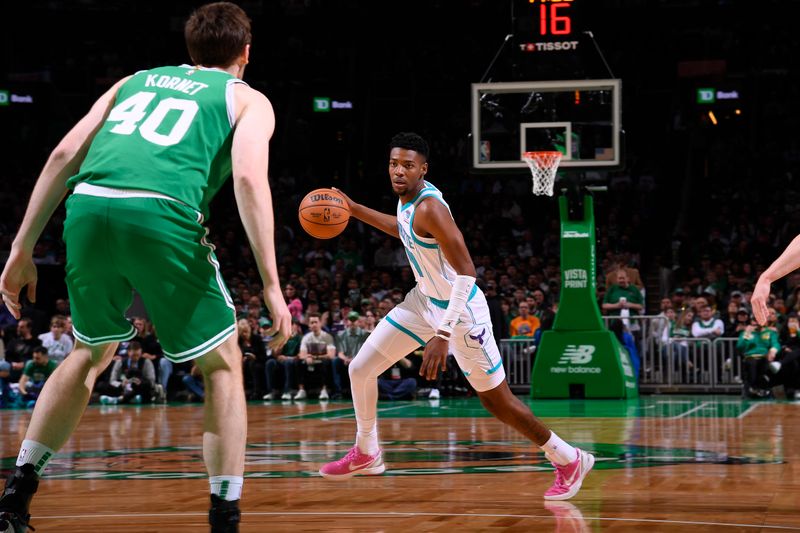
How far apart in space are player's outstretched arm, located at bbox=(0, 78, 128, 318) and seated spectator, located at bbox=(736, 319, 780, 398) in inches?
518

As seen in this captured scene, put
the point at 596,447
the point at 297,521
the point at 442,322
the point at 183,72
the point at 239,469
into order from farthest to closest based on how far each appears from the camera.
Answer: the point at 596,447, the point at 442,322, the point at 297,521, the point at 183,72, the point at 239,469

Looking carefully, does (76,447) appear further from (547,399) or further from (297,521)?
(547,399)

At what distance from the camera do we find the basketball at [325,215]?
285 inches

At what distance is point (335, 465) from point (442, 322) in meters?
1.24

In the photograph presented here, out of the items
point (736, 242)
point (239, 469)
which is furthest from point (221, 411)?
point (736, 242)

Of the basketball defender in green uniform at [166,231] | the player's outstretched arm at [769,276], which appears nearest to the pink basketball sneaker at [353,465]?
the player's outstretched arm at [769,276]

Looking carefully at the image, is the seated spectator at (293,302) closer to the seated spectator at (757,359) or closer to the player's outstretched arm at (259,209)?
the seated spectator at (757,359)

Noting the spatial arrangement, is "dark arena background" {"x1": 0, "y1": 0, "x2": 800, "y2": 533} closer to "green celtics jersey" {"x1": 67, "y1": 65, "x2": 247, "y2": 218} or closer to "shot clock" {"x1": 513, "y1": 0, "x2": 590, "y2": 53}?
"shot clock" {"x1": 513, "y1": 0, "x2": 590, "y2": 53}

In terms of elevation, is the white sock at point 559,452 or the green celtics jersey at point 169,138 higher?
the green celtics jersey at point 169,138

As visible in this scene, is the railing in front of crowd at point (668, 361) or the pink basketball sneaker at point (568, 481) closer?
the pink basketball sneaker at point (568, 481)

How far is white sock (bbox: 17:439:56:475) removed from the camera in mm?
4035

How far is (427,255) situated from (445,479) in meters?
1.34

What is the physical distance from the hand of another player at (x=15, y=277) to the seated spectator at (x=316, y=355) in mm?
12588

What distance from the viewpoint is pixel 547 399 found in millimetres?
15430
